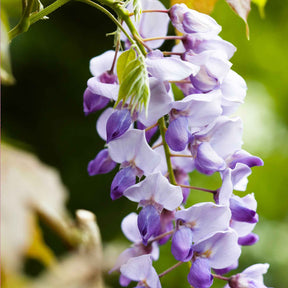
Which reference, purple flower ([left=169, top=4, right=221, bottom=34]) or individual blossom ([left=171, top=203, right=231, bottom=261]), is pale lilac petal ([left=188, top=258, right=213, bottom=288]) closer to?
individual blossom ([left=171, top=203, right=231, bottom=261])

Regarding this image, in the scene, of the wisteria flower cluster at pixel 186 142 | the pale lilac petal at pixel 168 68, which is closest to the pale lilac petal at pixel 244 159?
the wisteria flower cluster at pixel 186 142

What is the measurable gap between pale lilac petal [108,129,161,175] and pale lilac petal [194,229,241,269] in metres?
0.07

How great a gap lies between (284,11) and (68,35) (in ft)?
2.96

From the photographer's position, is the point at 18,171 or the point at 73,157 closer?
the point at 18,171

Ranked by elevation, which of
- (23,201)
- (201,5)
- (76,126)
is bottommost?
(76,126)

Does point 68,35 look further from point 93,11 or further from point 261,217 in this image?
point 261,217

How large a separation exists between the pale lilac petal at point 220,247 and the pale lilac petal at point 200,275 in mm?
13

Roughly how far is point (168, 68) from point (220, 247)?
16 cm

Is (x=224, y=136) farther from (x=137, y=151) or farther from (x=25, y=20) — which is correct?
(x=25, y=20)

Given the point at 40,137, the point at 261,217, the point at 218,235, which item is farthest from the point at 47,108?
the point at 218,235

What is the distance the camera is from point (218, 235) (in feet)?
1.63

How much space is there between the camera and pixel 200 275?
0.49 m

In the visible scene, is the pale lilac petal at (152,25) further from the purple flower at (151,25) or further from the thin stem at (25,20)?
the thin stem at (25,20)

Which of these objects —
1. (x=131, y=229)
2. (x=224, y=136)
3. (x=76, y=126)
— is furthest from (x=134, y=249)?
(x=76, y=126)
